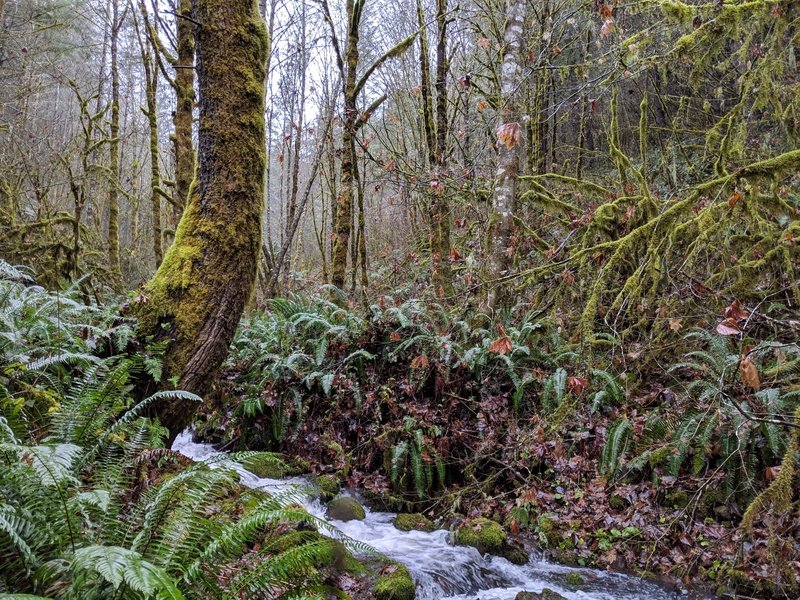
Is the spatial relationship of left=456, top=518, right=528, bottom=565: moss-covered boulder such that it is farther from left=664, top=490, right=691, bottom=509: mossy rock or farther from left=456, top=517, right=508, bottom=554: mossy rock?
left=664, top=490, right=691, bottom=509: mossy rock

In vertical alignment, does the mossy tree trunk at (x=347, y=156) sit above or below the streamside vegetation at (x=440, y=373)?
above

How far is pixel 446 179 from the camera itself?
279 inches

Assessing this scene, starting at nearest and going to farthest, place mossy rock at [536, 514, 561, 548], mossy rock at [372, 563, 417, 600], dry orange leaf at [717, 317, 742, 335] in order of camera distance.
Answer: dry orange leaf at [717, 317, 742, 335] → mossy rock at [372, 563, 417, 600] → mossy rock at [536, 514, 561, 548]

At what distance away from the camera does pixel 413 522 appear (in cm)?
499

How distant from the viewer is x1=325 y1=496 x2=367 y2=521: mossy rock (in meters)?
5.05

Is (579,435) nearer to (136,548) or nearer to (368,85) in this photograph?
(136,548)

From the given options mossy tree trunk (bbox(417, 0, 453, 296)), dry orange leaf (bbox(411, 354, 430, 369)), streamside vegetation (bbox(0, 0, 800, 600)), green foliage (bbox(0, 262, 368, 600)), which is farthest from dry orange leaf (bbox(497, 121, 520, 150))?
mossy tree trunk (bbox(417, 0, 453, 296))

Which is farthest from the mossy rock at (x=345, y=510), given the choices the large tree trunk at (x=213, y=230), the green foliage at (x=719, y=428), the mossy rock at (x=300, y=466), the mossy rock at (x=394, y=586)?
the green foliage at (x=719, y=428)

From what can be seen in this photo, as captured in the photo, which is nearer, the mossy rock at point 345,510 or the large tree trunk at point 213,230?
the large tree trunk at point 213,230

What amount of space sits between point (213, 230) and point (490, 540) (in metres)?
3.66

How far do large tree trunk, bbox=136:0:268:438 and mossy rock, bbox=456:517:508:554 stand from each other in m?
2.75

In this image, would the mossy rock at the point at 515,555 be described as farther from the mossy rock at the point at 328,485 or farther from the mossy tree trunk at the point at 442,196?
the mossy tree trunk at the point at 442,196

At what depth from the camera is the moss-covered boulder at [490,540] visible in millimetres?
4512

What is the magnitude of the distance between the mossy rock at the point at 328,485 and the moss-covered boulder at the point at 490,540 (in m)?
1.45
